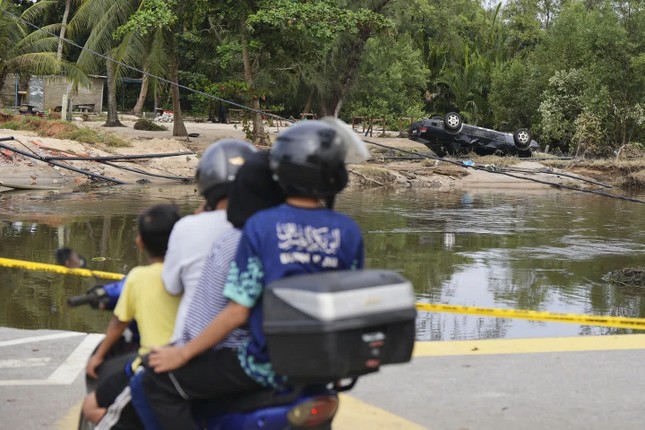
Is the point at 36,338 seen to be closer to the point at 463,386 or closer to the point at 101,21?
the point at 463,386

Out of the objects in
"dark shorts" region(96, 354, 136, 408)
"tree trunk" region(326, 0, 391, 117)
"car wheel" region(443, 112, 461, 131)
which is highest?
"tree trunk" region(326, 0, 391, 117)

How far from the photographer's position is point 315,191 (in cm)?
325

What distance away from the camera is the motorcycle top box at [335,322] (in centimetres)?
A: 291

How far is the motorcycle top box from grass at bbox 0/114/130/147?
25.4 m

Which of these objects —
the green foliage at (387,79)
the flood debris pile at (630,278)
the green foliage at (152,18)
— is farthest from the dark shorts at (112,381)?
the green foliage at (387,79)

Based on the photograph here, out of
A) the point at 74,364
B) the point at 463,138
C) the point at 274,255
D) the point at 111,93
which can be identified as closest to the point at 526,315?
the point at 74,364

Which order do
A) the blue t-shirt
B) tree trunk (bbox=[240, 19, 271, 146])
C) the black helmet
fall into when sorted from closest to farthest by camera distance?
1. the blue t-shirt
2. the black helmet
3. tree trunk (bbox=[240, 19, 271, 146])

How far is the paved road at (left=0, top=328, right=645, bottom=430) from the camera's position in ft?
17.4

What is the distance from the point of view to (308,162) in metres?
3.25

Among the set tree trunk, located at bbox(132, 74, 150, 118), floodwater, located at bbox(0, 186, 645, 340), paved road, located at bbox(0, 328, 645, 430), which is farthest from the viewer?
tree trunk, located at bbox(132, 74, 150, 118)

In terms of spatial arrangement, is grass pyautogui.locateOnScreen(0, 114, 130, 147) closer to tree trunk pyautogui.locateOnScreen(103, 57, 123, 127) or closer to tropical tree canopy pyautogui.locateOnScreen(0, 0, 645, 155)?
tropical tree canopy pyautogui.locateOnScreen(0, 0, 645, 155)

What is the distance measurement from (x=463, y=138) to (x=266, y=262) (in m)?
29.8

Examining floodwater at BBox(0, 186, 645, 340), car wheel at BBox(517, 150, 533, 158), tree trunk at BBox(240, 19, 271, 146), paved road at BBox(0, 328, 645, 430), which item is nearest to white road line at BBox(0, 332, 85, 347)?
paved road at BBox(0, 328, 645, 430)

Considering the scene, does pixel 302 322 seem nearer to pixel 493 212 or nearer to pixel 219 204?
pixel 219 204
